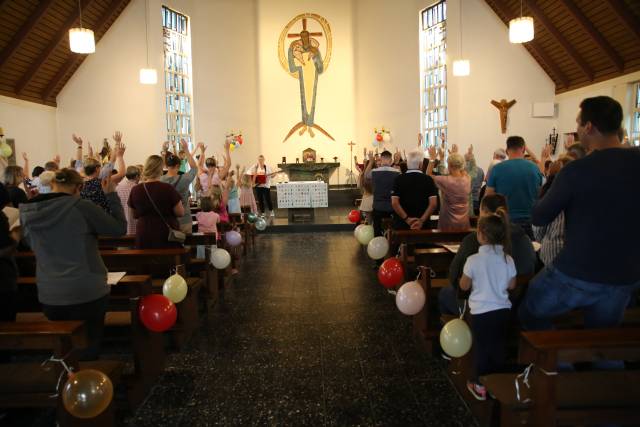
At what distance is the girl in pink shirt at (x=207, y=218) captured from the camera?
6.00 meters

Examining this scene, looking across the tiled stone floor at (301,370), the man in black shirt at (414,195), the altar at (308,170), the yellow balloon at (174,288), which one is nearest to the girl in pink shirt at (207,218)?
the tiled stone floor at (301,370)

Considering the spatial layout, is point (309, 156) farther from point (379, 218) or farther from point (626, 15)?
point (379, 218)

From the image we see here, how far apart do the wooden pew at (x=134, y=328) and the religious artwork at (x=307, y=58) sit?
525 inches

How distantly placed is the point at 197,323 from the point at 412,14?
12.4 metres

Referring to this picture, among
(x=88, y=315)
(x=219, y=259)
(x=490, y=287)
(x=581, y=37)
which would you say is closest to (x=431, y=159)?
(x=219, y=259)

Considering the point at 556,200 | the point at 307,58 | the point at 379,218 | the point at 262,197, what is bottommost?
the point at 379,218

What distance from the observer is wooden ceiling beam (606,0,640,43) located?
8935mm

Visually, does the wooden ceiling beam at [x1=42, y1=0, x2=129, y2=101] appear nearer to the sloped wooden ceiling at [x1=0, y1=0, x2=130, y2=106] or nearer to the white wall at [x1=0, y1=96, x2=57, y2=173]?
the sloped wooden ceiling at [x1=0, y1=0, x2=130, y2=106]

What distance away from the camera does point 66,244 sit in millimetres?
2840

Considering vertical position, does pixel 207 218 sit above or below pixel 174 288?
above

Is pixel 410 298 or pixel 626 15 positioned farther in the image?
pixel 626 15

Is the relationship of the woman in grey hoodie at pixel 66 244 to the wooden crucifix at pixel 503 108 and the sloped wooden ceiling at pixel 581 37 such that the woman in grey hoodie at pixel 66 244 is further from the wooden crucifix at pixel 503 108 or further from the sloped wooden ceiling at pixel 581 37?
the wooden crucifix at pixel 503 108

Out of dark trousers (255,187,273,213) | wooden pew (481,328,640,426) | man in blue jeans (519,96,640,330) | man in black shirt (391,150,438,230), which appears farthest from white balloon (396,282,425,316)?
→ dark trousers (255,187,273,213)

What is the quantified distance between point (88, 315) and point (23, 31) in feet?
30.4
